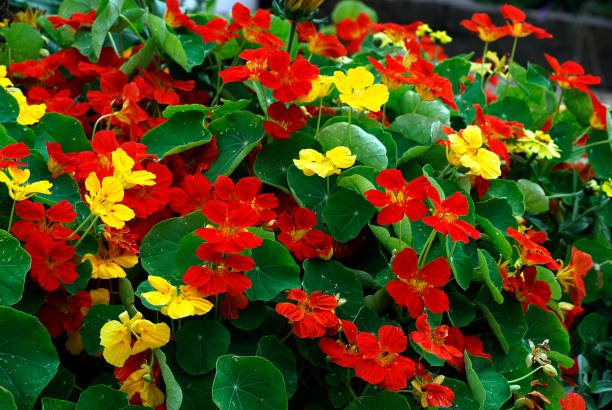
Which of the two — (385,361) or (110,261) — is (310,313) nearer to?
(385,361)

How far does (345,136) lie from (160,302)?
0.40 meters

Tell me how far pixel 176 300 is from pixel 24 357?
0.19m

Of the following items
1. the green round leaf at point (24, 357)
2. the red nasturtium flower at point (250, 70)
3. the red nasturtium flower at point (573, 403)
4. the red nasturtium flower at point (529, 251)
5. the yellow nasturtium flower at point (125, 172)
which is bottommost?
the red nasturtium flower at point (573, 403)

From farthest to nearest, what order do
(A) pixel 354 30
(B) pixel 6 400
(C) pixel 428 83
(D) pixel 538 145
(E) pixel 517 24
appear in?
(A) pixel 354 30 < (E) pixel 517 24 < (D) pixel 538 145 < (C) pixel 428 83 < (B) pixel 6 400

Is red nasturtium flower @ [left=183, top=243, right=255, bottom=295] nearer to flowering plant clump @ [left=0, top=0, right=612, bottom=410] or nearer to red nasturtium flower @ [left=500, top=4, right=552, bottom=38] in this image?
flowering plant clump @ [left=0, top=0, right=612, bottom=410]

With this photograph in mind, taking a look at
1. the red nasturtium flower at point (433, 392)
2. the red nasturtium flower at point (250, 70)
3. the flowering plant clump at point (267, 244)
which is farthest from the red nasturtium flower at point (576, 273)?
the red nasturtium flower at point (250, 70)

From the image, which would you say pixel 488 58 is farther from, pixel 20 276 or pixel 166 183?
pixel 20 276

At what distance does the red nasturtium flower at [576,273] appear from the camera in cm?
107

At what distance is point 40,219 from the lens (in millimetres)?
870

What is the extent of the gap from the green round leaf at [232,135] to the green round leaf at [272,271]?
0.17 m

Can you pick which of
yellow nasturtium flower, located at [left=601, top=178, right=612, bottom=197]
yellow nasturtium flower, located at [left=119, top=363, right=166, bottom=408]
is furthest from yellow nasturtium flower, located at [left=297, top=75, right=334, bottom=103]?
yellow nasturtium flower, located at [left=601, top=178, right=612, bottom=197]

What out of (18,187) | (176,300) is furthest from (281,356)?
(18,187)

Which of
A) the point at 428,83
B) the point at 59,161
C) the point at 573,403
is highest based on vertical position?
the point at 428,83

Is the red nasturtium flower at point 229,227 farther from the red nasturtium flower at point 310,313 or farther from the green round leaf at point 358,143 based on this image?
the green round leaf at point 358,143
